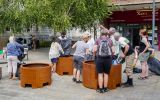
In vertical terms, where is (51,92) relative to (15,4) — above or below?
below

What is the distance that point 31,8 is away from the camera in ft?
64.1

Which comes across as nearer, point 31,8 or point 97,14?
point 31,8

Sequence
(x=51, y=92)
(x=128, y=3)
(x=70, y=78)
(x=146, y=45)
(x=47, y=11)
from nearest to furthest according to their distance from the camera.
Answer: (x=51, y=92)
(x=146, y=45)
(x=70, y=78)
(x=47, y=11)
(x=128, y=3)

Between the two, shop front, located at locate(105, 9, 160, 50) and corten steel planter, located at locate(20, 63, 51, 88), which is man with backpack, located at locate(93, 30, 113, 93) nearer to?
corten steel planter, located at locate(20, 63, 51, 88)

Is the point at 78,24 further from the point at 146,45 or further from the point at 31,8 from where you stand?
the point at 146,45

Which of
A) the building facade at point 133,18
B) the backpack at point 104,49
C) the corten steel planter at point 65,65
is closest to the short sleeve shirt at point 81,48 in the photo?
the backpack at point 104,49

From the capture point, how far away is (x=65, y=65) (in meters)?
12.8

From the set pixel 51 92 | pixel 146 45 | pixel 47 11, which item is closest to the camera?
pixel 51 92

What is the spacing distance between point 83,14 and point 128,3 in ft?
15.8

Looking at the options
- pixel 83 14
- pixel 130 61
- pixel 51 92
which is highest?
pixel 83 14

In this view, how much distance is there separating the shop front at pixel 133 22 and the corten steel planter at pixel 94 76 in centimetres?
1674

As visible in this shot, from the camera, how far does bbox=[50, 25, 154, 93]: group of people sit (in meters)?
9.51

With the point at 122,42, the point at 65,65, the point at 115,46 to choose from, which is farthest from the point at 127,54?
the point at 65,65

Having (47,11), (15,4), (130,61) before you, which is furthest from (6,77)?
(15,4)
